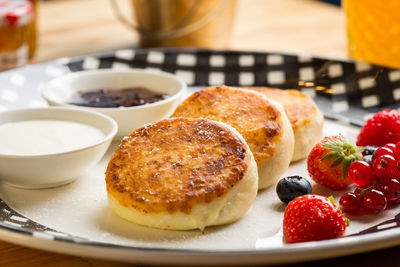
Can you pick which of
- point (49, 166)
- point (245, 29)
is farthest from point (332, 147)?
point (245, 29)

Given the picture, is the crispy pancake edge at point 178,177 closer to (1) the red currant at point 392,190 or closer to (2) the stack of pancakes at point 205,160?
(2) the stack of pancakes at point 205,160

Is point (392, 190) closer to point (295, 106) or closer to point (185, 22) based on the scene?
point (295, 106)

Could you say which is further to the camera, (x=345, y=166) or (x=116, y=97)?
(x=116, y=97)

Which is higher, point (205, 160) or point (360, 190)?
point (205, 160)

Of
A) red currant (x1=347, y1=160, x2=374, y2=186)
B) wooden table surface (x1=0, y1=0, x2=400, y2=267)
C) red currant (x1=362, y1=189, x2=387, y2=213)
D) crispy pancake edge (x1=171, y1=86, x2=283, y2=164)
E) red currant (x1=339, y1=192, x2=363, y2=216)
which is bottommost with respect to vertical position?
A: wooden table surface (x1=0, y1=0, x2=400, y2=267)

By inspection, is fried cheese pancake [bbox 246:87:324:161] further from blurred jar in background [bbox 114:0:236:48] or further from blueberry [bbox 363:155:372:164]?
blurred jar in background [bbox 114:0:236:48]

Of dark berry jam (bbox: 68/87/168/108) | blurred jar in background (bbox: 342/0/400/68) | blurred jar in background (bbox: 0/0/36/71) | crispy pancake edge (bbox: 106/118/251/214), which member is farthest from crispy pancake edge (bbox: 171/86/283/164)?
blurred jar in background (bbox: 0/0/36/71)
